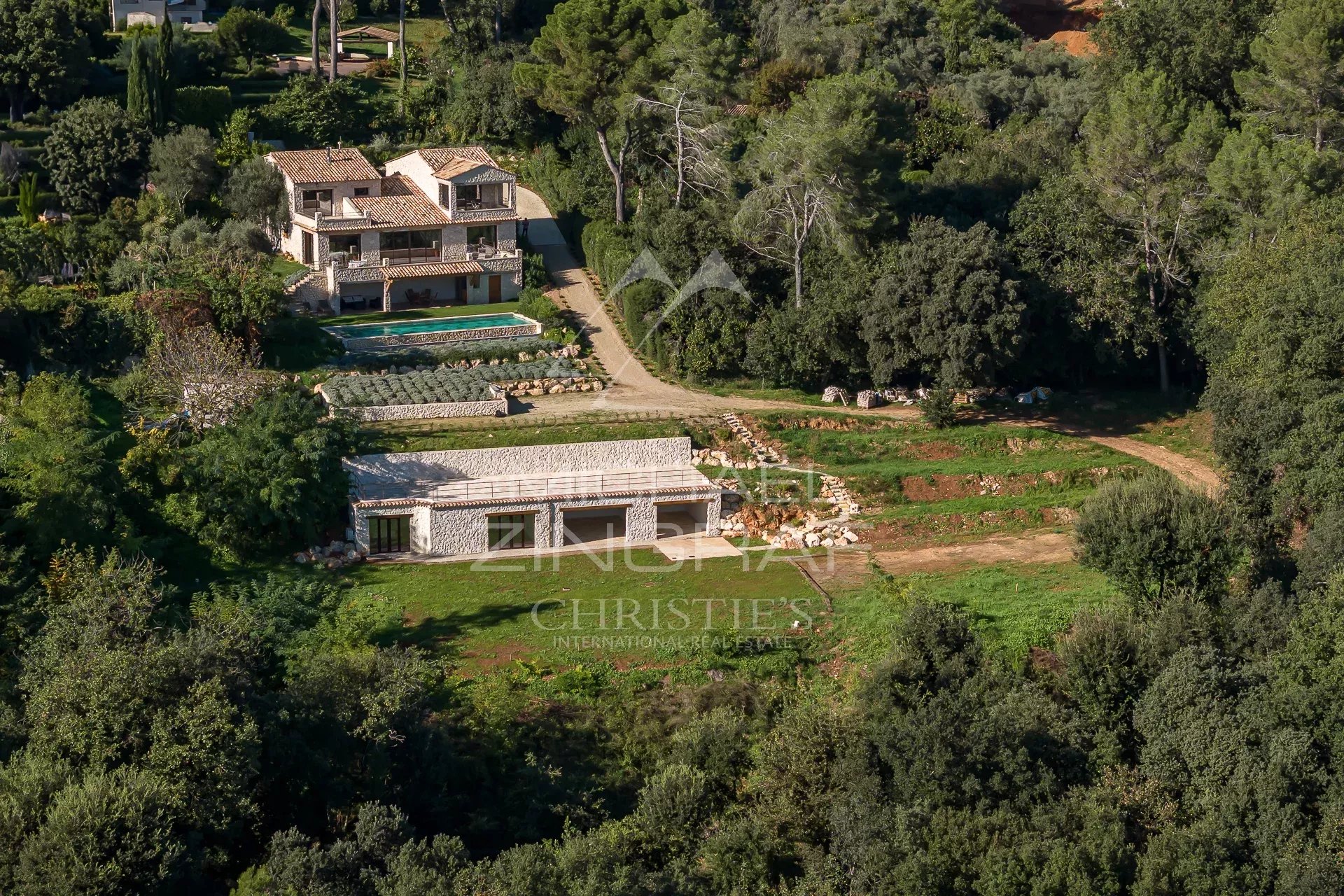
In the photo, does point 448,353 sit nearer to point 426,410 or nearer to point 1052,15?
point 426,410

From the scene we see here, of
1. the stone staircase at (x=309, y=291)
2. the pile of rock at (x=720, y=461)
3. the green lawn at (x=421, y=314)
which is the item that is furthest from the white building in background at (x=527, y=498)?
the stone staircase at (x=309, y=291)

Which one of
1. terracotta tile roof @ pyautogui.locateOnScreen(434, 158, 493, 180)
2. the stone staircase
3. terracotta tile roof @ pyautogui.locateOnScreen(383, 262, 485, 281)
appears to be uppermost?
terracotta tile roof @ pyautogui.locateOnScreen(434, 158, 493, 180)

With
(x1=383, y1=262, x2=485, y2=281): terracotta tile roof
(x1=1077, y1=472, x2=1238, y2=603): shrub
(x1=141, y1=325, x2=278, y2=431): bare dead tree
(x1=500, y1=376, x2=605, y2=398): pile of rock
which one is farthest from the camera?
(x1=383, y1=262, x2=485, y2=281): terracotta tile roof

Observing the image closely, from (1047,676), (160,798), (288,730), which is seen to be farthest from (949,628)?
(160,798)

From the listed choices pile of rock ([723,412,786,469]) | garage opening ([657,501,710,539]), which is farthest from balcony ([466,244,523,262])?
garage opening ([657,501,710,539])

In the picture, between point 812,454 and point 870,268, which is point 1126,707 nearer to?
point 812,454

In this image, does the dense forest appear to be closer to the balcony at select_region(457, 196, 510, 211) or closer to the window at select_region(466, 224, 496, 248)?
the balcony at select_region(457, 196, 510, 211)

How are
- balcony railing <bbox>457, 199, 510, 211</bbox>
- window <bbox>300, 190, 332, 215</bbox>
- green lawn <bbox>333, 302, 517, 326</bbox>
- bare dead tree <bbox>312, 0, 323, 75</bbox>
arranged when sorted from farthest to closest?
bare dead tree <bbox>312, 0, 323, 75</bbox>, window <bbox>300, 190, 332, 215</bbox>, balcony railing <bbox>457, 199, 510, 211</bbox>, green lawn <bbox>333, 302, 517, 326</bbox>

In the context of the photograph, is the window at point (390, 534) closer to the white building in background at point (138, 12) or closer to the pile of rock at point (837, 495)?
the pile of rock at point (837, 495)
